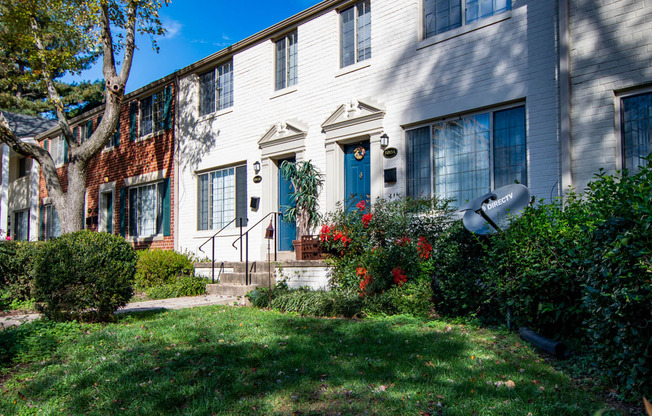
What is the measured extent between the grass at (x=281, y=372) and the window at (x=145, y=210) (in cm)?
897

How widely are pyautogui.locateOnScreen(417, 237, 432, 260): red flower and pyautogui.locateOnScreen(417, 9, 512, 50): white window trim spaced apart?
3587 mm

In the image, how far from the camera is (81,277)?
255 inches

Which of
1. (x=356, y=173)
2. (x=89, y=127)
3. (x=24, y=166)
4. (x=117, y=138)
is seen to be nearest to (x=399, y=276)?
(x=356, y=173)

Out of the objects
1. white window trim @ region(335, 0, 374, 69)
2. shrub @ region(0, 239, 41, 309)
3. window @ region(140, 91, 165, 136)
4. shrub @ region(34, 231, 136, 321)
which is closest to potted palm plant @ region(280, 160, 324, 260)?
white window trim @ region(335, 0, 374, 69)

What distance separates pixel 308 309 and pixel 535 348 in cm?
353

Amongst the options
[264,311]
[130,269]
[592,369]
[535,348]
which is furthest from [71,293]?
[592,369]

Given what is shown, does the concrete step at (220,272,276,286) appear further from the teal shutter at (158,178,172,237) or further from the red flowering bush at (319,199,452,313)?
the teal shutter at (158,178,172,237)

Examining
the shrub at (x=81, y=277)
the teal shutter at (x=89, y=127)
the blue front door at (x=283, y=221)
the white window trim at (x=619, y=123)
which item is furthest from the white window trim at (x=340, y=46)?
the teal shutter at (x=89, y=127)

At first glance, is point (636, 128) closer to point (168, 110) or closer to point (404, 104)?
point (404, 104)

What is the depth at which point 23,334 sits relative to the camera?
5.59 meters

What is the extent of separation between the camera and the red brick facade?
14.4 m

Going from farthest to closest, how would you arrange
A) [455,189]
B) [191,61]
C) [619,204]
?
[191,61], [455,189], [619,204]

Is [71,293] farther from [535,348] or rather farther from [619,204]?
[619,204]

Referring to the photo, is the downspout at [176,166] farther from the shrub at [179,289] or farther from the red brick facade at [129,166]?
the shrub at [179,289]
